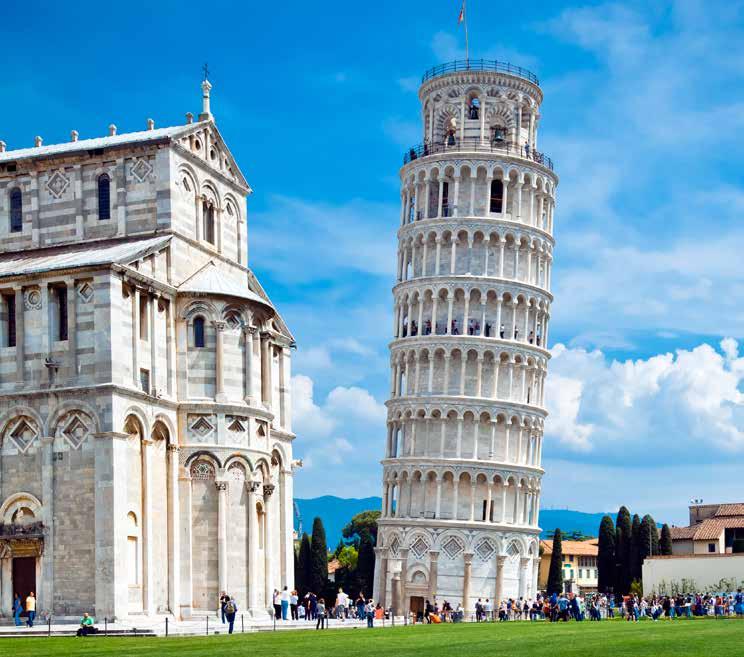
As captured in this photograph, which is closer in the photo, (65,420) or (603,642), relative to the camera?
(603,642)

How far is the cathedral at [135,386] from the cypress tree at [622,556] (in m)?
57.2

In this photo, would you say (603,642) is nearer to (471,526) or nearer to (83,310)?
(83,310)

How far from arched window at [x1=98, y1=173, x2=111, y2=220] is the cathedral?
0.06 m

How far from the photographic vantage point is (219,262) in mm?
55938

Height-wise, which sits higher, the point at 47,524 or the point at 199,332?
the point at 199,332

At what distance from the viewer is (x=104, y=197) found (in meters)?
53.2

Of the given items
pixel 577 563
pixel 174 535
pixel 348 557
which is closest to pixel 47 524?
pixel 174 535

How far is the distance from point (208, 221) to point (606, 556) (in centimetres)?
6571

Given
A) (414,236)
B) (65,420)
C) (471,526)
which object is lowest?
(471,526)

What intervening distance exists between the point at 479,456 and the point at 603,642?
2087 inches

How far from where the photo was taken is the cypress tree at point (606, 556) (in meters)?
110

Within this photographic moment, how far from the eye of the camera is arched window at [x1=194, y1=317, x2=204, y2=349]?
51.0 metres

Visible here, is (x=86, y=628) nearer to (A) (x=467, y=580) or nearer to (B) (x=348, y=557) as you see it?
(A) (x=467, y=580)

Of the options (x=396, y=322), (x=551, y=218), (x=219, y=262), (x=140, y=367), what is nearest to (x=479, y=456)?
(x=396, y=322)
